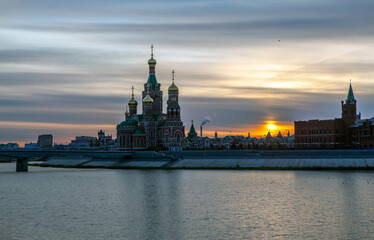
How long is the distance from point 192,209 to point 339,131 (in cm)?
9581

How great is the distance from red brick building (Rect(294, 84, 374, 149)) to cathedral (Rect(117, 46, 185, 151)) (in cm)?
3199

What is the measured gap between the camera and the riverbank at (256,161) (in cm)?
8894

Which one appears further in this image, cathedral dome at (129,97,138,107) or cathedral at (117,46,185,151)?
cathedral dome at (129,97,138,107)

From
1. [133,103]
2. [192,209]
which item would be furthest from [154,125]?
[192,209]

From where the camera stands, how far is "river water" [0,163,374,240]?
1430 inches

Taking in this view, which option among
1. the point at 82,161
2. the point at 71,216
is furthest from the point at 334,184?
the point at 82,161

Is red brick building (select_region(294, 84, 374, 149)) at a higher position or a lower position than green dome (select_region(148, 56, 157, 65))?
lower

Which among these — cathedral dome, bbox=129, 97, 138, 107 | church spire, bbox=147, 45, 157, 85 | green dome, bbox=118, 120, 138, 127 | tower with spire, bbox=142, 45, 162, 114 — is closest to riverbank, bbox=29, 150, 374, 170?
green dome, bbox=118, 120, 138, 127

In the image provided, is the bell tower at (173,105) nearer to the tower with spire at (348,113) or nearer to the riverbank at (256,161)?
the riverbank at (256,161)

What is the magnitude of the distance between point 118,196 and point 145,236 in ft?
70.0

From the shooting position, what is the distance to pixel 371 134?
12400 centimetres

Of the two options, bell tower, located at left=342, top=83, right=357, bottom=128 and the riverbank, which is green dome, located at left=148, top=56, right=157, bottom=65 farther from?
bell tower, located at left=342, top=83, right=357, bottom=128

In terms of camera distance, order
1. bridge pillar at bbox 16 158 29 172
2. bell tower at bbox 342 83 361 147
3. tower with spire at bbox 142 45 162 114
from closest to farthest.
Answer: bridge pillar at bbox 16 158 29 172 → bell tower at bbox 342 83 361 147 → tower with spire at bbox 142 45 162 114

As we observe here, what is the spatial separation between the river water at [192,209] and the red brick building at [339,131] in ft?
198
